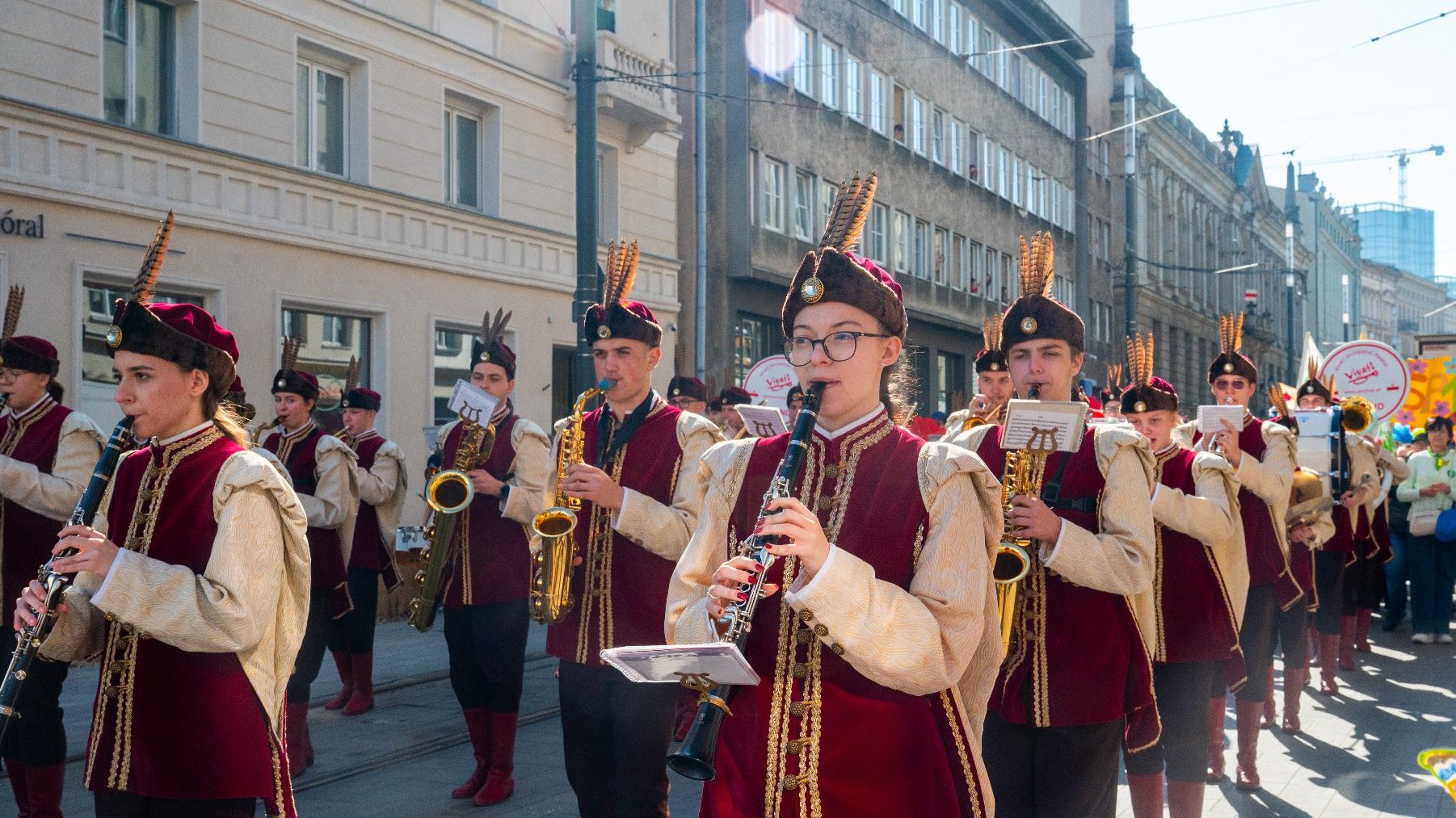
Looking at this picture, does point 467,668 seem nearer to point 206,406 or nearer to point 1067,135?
point 206,406

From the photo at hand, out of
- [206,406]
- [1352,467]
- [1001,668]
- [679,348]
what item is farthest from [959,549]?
[679,348]

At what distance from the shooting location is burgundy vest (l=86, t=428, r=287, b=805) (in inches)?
138

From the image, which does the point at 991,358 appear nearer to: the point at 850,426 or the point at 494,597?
the point at 494,597

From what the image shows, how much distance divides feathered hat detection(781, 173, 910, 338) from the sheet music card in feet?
3.65

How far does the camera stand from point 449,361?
56.7 feet

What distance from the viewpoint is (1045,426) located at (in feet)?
13.8

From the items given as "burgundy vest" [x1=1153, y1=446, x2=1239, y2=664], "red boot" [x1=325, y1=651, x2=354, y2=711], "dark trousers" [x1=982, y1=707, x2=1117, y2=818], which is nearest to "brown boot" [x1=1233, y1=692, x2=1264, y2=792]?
"burgundy vest" [x1=1153, y1=446, x2=1239, y2=664]

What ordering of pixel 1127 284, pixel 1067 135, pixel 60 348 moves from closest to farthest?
pixel 60 348 < pixel 1127 284 < pixel 1067 135

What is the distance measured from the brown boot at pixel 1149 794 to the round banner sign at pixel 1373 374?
9.02m

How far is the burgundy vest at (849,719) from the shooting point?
2.94 metres

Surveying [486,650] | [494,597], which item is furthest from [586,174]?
[486,650]

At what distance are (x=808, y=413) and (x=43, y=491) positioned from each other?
4645mm

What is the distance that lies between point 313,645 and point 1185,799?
188 inches

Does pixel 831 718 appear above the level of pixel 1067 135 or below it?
below
